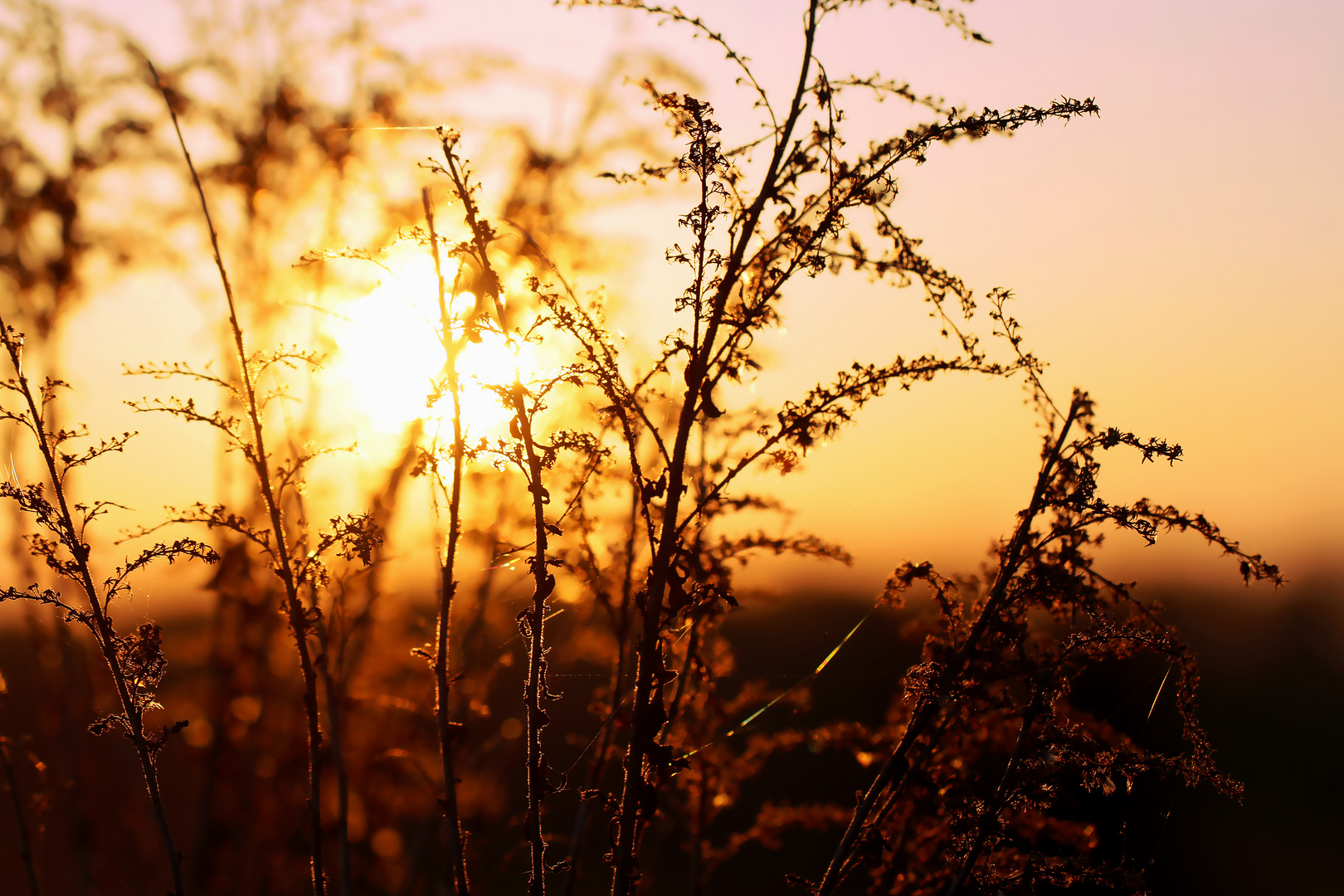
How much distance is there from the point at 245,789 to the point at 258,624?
105 centimetres

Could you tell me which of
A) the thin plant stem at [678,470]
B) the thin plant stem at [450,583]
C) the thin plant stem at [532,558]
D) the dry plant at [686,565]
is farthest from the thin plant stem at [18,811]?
the thin plant stem at [678,470]

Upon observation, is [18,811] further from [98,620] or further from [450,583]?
[450,583]

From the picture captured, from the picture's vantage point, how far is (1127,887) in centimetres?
274

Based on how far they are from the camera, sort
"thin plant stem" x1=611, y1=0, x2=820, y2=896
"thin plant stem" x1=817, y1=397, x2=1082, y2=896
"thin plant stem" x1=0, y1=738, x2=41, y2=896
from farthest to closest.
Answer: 1. "thin plant stem" x1=0, y1=738, x2=41, y2=896
2. "thin plant stem" x1=817, y1=397, x2=1082, y2=896
3. "thin plant stem" x1=611, y1=0, x2=820, y2=896

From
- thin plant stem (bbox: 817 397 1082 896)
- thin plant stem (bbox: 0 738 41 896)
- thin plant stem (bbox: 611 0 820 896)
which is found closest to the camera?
thin plant stem (bbox: 611 0 820 896)

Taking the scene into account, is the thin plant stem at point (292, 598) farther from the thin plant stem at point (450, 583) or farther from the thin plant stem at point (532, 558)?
the thin plant stem at point (532, 558)

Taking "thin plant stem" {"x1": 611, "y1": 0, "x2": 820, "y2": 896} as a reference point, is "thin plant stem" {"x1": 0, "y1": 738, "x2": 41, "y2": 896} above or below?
below

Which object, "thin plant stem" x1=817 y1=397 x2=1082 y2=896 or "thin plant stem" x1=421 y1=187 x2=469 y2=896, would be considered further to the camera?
"thin plant stem" x1=817 y1=397 x2=1082 y2=896

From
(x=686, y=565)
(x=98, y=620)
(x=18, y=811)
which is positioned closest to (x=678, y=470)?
(x=686, y=565)

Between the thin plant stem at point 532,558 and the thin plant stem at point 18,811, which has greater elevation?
the thin plant stem at point 532,558

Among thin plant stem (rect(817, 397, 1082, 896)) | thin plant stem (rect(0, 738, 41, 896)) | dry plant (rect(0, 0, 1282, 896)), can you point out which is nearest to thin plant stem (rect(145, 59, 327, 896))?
dry plant (rect(0, 0, 1282, 896))

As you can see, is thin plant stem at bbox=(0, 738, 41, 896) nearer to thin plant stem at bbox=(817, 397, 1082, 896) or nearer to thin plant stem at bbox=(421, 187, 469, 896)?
thin plant stem at bbox=(421, 187, 469, 896)

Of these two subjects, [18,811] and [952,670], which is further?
[18,811]

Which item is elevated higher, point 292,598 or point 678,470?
point 678,470
